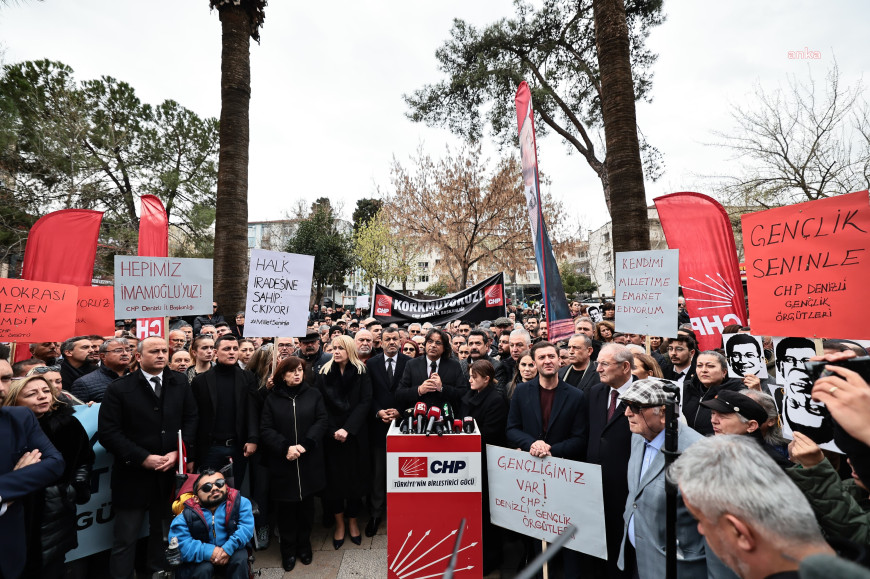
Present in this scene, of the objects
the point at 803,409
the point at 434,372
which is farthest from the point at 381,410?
the point at 803,409

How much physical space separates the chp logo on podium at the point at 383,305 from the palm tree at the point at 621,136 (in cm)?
506

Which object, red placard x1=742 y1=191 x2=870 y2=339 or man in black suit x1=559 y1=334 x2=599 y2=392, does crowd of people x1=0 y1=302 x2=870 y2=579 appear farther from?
red placard x1=742 y1=191 x2=870 y2=339

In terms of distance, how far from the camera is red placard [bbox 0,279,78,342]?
4367 mm

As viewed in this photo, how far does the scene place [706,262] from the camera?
5.03m

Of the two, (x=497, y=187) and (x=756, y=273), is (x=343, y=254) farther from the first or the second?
(x=756, y=273)

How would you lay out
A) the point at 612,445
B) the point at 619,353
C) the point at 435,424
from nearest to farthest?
the point at 612,445
the point at 619,353
the point at 435,424

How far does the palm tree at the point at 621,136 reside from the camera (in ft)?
21.2

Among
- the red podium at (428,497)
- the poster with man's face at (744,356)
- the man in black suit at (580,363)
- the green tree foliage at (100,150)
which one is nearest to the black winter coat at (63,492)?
the red podium at (428,497)

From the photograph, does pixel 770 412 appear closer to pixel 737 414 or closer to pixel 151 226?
pixel 737 414

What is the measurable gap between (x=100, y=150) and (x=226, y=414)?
69.0 feet

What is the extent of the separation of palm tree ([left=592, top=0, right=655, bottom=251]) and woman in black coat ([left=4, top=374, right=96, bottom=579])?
669 centimetres

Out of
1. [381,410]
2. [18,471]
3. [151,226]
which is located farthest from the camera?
[151,226]

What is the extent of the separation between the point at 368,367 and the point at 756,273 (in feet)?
12.7

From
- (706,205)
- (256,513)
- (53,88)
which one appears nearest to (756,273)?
(706,205)
